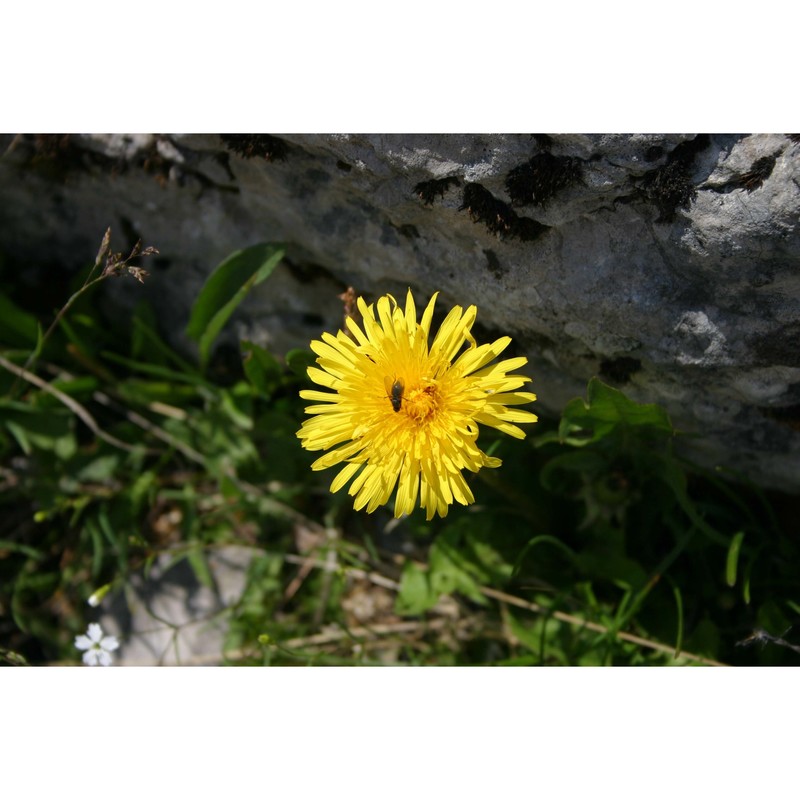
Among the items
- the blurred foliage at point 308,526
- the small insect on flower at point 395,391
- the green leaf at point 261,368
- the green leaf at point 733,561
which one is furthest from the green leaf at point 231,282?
the green leaf at point 733,561

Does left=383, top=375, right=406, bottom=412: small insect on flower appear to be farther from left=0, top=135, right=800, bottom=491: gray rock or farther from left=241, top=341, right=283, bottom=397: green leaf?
left=241, top=341, right=283, bottom=397: green leaf

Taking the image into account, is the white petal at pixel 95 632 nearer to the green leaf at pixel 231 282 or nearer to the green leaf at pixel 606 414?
the green leaf at pixel 231 282

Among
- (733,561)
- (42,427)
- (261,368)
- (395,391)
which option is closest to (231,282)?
(261,368)

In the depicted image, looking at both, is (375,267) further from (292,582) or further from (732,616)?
(732,616)

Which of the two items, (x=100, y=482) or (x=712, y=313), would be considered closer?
(x=712, y=313)

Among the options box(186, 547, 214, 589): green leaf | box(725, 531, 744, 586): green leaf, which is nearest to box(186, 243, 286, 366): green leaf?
box(186, 547, 214, 589): green leaf

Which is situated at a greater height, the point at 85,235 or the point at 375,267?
the point at 85,235

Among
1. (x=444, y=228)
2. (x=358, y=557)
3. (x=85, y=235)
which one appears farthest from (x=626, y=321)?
(x=85, y=235)
